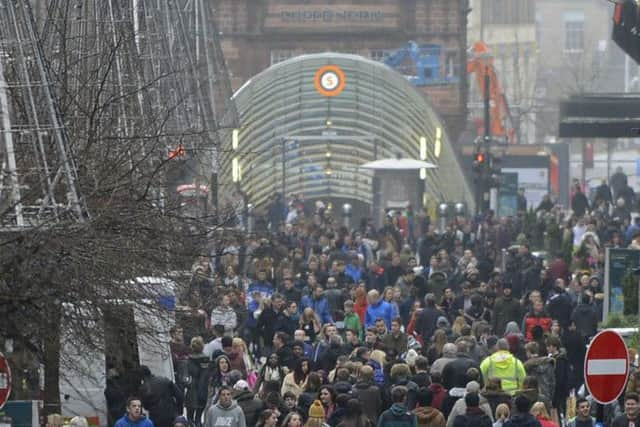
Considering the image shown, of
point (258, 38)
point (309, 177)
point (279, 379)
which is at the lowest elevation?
point (279, 379)

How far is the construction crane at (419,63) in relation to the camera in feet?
273

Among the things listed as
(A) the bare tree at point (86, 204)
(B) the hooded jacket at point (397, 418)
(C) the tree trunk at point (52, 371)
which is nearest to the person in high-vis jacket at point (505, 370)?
(A) the bare tree at point (86, 204)

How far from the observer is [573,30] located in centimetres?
13825

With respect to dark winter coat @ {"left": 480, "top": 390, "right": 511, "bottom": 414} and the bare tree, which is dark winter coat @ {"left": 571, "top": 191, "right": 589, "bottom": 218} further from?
dark winter coat @ {"left": 480, "top": 390, "right": 511, "bottom": 414}

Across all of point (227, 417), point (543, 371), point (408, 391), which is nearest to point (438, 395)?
point (408, 391)

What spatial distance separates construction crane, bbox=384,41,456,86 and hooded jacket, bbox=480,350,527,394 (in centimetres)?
5545

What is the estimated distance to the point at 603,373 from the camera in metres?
20.8

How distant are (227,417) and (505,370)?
4088 millimetres

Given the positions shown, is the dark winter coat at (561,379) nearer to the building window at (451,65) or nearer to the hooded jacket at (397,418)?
the hooded jacket at (397,418)

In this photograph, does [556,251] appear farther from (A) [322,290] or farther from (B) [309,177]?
(B) [309,177]

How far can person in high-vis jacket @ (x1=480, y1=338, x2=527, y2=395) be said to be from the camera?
27359mm

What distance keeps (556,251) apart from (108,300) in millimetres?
23012

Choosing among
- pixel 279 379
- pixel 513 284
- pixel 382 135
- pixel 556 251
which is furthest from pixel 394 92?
pixel 279 379

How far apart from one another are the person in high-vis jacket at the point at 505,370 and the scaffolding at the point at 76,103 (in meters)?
3.72
